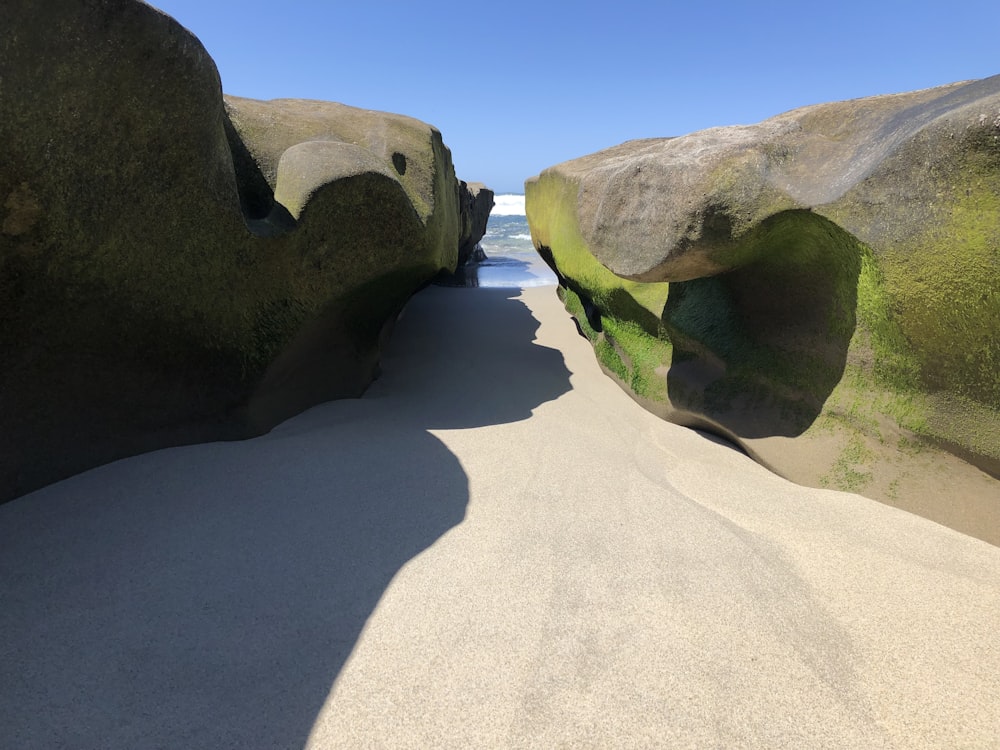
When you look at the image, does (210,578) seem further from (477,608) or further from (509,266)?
(509,266)

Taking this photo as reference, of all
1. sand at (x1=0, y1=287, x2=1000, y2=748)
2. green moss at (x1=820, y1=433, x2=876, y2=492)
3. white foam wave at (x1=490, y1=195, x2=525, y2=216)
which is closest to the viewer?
sand at (x1=0, y1=287, x2=1000, y2=748)

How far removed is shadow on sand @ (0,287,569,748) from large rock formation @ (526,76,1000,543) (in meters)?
1.62

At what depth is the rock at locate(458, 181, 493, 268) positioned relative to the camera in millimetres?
9748

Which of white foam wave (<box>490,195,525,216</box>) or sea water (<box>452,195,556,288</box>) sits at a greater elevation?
white foam wave (<box>490,195,525,216</box>)

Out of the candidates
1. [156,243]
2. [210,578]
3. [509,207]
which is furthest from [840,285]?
[509,207]

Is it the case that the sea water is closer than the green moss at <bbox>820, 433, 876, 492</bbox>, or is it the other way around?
the green moss at <bbox>820, 433, 876, 492</bbox>

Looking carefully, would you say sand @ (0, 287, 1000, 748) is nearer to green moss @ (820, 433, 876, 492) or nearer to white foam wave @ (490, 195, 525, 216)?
green moss @ (820, 433, 876, 492)

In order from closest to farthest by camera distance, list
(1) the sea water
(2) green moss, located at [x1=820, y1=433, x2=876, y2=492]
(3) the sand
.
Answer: (3) the sand
(2) green moss, located at [x1=820, y1=433, x2=876, y2=492]
(1) the sea water

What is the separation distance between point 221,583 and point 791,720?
5.56 ft

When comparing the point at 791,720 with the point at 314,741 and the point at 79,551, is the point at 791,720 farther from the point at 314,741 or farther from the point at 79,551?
the point at 79,551

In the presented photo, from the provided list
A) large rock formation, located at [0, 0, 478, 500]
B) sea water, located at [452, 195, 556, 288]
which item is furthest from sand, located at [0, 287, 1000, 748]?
sea water, located at [452, 195, 556, 288]

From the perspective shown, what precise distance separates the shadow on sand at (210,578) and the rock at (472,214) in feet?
23.9

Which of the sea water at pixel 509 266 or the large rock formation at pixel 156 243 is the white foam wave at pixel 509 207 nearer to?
the sea water at pixel 509 266

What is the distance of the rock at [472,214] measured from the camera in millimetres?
9748
